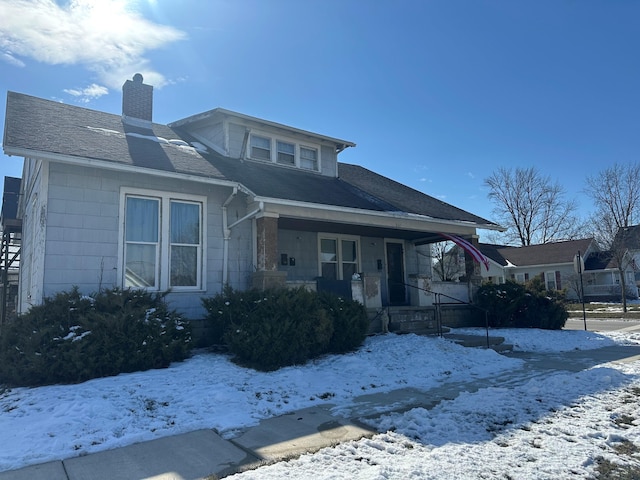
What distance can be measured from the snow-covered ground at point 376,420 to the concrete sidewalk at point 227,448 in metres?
0.18

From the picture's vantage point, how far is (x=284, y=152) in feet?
47.0

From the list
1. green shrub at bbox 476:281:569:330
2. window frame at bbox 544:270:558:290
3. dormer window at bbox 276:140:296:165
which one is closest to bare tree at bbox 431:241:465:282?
window frame at bbox 544:270:558:290

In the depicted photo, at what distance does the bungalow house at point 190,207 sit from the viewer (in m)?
8.66

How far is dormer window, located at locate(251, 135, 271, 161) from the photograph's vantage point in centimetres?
1363

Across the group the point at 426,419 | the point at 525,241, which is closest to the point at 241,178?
the point at 426,419

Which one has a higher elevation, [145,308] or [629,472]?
[145,308]

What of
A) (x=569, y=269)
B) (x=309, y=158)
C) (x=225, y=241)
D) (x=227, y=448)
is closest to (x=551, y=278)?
(x=569, y=269)

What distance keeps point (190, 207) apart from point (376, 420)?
21.9 ft

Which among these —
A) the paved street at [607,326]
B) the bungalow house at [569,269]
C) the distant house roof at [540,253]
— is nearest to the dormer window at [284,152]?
the paved street at [607,326]

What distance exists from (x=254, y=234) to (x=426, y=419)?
22.2 feet

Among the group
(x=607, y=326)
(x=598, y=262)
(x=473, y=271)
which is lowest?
(x=607, y=326)

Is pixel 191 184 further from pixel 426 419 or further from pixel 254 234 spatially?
pixel 426 419

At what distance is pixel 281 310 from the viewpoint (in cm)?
837

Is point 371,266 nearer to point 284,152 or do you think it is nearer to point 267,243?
point 284,152
